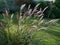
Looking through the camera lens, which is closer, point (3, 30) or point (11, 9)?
point (3, 30)

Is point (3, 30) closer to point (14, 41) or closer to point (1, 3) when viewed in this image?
point (14, 41)

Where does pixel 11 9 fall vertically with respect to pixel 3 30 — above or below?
below

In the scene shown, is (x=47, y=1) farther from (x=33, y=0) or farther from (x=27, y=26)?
(x=27, y=26)

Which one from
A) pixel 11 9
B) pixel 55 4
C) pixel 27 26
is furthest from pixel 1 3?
pixel 27 26

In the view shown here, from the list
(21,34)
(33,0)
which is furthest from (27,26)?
(33,0)

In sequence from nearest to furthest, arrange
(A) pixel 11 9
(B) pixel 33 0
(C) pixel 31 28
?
(C) pixel 31 28
(A) pixel 11 9
(B) pixel 33 0

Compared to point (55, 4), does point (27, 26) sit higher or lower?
higher

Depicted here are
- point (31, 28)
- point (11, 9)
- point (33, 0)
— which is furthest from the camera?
point (33, 0)

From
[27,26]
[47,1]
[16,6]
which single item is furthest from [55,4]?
[27,26]

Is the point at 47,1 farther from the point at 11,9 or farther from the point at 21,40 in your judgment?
the point at 21,40

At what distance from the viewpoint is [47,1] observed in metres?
20.1

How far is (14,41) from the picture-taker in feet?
20.7

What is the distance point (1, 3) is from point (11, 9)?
0.81 metres

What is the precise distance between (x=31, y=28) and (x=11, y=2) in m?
13.8
